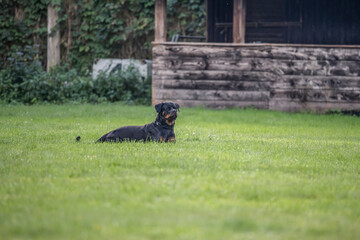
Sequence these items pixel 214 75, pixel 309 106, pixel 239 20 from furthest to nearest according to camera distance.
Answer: pixel 214 75 → pixel 239 20 → pixel 309 106

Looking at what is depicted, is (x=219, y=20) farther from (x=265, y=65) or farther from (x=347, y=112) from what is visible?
(x=347, y=112)

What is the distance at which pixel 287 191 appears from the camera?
17.7 feet

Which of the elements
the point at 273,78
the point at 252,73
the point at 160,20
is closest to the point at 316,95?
the point at 273,78

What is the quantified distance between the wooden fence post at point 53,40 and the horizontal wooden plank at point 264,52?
677 centimetres

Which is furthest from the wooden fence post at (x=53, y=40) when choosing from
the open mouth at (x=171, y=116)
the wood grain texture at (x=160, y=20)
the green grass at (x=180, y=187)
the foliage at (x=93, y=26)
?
the open mouth at (x=171, y=116)

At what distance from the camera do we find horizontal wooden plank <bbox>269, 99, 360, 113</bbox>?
16.3m

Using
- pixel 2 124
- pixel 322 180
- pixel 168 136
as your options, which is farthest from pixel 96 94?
pixel 322 180

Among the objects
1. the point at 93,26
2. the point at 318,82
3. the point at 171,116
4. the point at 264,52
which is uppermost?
the point at 93,26

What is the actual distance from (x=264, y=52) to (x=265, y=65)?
0.40 metres

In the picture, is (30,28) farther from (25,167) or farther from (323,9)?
(25,167)

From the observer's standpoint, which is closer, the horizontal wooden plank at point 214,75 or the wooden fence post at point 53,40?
the horizontal wooden plank at point 214,75

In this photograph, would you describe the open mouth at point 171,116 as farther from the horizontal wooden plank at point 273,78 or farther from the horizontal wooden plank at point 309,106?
the horizontal wooden plank at point 309,106

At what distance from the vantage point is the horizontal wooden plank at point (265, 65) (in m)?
16.3

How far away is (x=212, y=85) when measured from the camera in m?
16.8
